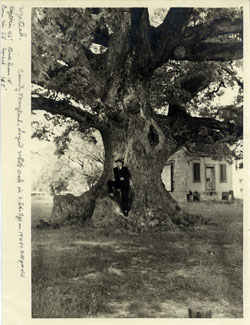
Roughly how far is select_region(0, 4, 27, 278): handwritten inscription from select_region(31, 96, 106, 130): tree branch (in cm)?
24

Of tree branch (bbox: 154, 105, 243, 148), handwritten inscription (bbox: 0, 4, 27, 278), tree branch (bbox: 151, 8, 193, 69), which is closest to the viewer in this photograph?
handwritten inscription (bbox: 0, 4, 27, 278)

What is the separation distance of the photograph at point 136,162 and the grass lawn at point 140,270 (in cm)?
1

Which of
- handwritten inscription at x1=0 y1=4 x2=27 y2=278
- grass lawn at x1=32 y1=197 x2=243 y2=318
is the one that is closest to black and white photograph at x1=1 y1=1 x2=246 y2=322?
grass lawn at x1=32 y1=197 x2=243 y2=318

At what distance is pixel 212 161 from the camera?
447cm

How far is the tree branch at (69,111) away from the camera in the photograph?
451 centimetres

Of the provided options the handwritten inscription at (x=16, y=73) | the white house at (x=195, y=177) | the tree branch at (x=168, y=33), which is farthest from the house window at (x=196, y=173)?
the handwritten inscription at (x=16, y=73)

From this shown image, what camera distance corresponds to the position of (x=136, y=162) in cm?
466

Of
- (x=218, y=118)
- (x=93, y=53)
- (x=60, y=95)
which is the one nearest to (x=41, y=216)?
(x=60, y=95)

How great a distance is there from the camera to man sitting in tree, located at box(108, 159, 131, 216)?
452cm

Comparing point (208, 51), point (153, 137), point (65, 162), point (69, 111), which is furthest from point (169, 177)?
point (208, 51)

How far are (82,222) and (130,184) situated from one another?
2.42 ft

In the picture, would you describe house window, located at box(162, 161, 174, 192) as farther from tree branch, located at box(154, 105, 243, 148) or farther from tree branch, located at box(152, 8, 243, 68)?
tree branch, located at box(152, 8, 243, 68)

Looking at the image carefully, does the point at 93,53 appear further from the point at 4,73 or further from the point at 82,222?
the point at 82,222
